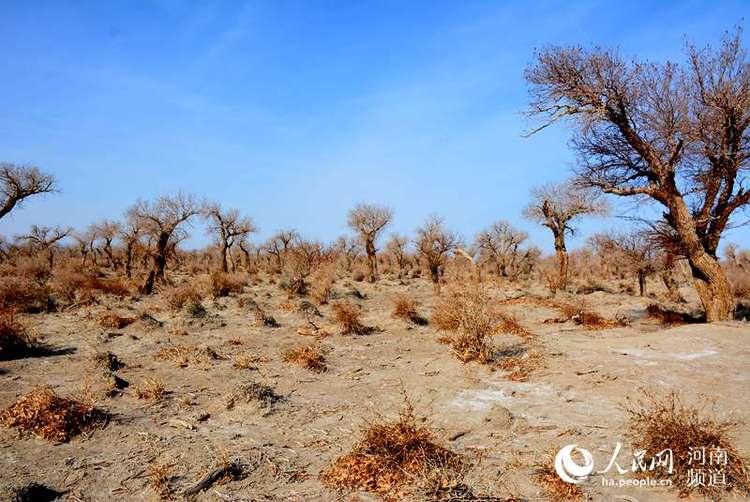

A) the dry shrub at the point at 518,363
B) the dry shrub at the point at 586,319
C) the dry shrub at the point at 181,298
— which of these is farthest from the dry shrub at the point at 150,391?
the dry shrub at the point at 586,319

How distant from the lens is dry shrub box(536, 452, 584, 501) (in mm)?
3982

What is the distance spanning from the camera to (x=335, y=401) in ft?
24.0

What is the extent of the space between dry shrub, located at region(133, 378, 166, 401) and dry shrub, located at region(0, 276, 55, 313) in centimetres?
1042

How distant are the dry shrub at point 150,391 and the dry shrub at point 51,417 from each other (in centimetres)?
103

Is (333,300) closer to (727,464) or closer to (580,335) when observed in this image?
(580,335)

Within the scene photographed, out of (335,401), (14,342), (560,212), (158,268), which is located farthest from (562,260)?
(14,342)

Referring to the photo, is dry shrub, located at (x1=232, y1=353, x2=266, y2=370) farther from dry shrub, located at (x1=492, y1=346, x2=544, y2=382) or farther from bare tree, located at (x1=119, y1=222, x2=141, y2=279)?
bare tree, located at (x1=119, y1=222, x2=141, y2=279)

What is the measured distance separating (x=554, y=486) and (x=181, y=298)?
1602 cm

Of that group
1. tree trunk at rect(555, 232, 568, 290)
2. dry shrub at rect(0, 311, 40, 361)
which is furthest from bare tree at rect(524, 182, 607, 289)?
dry shrub at rect(0, 311, 40, 361)

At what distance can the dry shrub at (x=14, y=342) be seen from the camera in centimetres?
942

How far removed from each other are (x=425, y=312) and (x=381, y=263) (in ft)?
141

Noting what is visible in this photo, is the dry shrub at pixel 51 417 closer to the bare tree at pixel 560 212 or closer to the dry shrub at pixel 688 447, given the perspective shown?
the dry shrub at pixel 688 447

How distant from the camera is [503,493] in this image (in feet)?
13.4

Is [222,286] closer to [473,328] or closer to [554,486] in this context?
[473,328]
